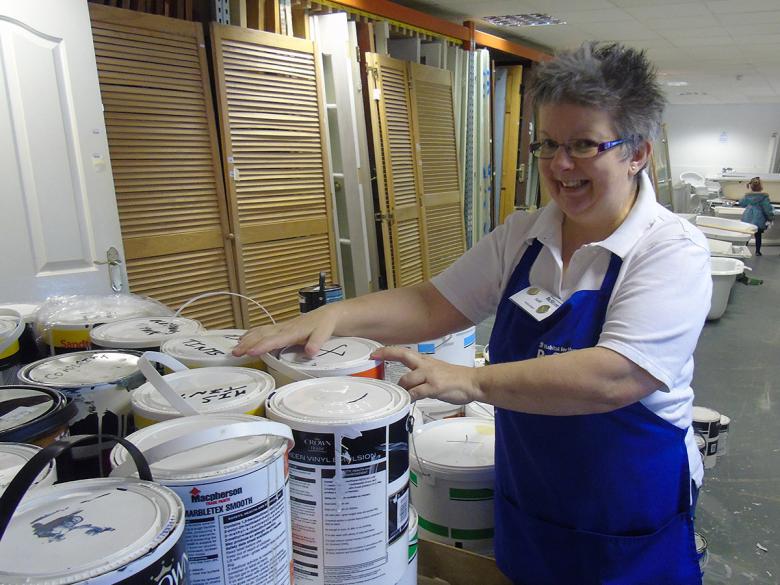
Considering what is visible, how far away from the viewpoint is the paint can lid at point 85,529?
1.65 ft

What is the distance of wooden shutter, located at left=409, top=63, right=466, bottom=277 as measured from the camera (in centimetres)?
518

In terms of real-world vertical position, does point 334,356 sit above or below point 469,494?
above

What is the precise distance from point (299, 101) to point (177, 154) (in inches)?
39.3

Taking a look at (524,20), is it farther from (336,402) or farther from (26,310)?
(336,402)

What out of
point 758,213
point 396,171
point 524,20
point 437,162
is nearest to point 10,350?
point 396,171

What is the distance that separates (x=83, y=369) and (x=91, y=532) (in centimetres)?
54

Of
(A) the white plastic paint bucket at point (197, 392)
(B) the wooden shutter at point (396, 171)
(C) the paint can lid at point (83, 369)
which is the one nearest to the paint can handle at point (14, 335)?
(C) the paint can lid at point (83, 369)

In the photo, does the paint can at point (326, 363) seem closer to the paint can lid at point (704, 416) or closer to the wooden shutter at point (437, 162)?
the paint can lid at point (704, 416)

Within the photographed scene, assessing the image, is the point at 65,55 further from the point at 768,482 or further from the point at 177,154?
the point at 768,482

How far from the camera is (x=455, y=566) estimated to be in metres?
1.16

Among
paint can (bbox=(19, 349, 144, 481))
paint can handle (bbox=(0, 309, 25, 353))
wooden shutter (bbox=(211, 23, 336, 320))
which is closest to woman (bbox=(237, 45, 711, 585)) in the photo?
paint can (bbox=(19, 349, 144, 481))

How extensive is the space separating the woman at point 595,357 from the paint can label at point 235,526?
41 centimetres

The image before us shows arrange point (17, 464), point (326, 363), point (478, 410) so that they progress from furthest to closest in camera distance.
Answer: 1. point (478, 410)
2. point (326, 363)
3. point (17, 464)

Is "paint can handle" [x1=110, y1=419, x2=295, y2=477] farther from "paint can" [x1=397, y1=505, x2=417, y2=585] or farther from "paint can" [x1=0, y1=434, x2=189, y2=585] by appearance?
"paint can" [x1=397, y1=505, x2=417, y2=585]
